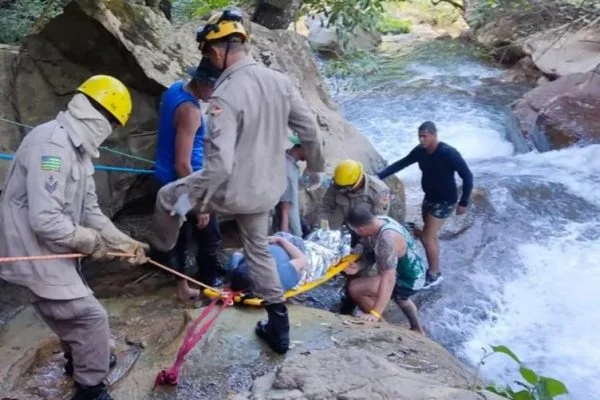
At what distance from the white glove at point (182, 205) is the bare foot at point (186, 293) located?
1.09 m

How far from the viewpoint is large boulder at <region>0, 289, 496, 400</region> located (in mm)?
3189

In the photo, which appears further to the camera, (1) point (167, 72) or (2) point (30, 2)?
(2) point (30, 2)

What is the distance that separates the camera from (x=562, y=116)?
36.3 ft

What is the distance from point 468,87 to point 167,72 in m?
10.4

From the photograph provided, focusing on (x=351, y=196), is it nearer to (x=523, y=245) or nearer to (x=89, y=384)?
(x=89, y=384)

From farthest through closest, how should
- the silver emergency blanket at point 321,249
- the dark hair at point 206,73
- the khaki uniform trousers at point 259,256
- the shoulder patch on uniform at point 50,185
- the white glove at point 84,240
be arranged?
the silver emergency blanket at point 321,249, the dark hair at point 206,73, the khaki uniform trousers at point 259,256, the white glove at point 84,240, the shoulder patch on uniform at point 50,185

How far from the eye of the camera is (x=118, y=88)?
133 inches

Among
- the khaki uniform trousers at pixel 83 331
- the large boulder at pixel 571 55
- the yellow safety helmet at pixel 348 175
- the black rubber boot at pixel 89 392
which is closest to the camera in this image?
the khaki uniform trousers at pixel 83 331

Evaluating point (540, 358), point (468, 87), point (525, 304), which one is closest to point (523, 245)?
point (525, 304)

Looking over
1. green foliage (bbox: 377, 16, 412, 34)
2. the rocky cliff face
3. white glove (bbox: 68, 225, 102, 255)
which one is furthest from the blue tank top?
green foliage (bbox: 377, 16, 412, 34)

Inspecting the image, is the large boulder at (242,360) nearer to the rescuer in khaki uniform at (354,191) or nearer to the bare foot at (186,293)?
the bare foot at (186,293)

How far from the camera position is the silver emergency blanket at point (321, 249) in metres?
5.08

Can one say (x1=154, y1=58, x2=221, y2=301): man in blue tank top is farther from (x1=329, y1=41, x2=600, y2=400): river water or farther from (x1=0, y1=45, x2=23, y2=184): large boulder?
(x1=329, y1=41, x2=600, y2=400): river water

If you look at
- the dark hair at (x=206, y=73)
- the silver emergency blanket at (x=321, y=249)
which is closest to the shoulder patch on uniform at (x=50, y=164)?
the dark hair at (x=206, y=73)
